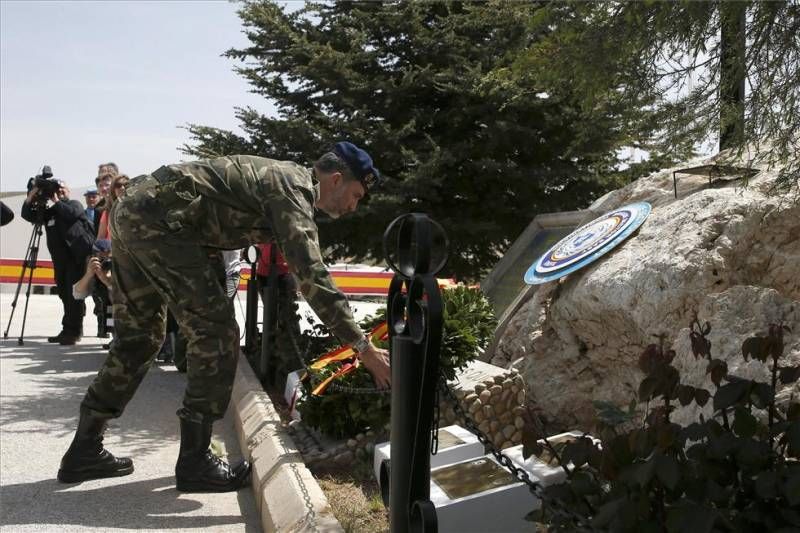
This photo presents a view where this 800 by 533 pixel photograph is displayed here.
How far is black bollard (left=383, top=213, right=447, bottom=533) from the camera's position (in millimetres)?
2619

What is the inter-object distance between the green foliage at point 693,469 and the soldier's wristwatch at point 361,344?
154 centimetres

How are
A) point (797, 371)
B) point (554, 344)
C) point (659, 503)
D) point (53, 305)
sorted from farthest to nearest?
point (53, 305)
point (554, 344)
point (797, 371)
point (659, 503)

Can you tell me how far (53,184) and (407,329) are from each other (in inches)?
360

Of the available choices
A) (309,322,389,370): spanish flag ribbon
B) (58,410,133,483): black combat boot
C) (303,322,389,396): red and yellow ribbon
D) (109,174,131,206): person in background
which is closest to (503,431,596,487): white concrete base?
(303,322,389,396): red and yellow ribbon

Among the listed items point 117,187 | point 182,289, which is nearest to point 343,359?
point 182,289

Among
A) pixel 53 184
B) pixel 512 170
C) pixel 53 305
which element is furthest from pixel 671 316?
pixel 53 305

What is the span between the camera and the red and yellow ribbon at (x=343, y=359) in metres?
4.96

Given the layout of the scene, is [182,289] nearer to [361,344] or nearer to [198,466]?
[198,466]

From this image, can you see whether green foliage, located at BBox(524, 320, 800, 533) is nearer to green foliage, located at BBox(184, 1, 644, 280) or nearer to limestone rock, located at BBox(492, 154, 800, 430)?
limestone rock, located at BBox(492, 154, 800, 430)

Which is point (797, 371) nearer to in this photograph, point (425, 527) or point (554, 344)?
point (425, 527)

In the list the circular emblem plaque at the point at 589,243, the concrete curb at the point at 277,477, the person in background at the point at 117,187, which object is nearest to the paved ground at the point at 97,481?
the concrete curb at the point at 277,477

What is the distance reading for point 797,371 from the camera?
2178mm

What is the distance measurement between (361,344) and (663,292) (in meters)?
1.84

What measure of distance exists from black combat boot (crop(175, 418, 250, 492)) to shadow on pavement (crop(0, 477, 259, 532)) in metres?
0.09
